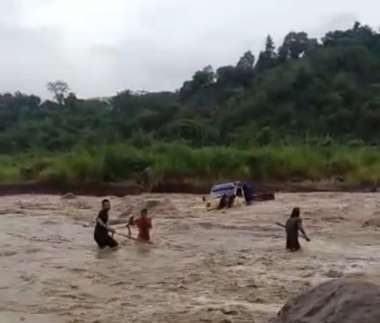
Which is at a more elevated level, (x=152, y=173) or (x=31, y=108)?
(x=31, y=108)

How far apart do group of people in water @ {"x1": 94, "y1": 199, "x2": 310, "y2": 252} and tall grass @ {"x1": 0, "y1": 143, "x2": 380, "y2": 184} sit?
17.9 meters

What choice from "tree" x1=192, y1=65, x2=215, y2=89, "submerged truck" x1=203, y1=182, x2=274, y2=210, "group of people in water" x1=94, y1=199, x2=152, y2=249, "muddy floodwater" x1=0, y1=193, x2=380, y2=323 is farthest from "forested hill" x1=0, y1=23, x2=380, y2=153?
"group of people in water" x1=94, y1=199, x2=152, y2=249

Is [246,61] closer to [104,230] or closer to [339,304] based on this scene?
[104,230]

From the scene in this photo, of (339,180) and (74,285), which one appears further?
(339,180)

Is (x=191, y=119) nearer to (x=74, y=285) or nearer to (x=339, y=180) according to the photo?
(x=339, y=180)

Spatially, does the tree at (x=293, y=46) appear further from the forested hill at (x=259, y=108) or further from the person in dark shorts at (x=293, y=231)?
the person in dark shorts at (x=293, y=231)

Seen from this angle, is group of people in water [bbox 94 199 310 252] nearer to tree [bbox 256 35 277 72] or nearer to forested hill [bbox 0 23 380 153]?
forested hill [bbox 0 23 380 153]

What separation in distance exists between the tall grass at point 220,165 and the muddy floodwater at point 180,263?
979 cm

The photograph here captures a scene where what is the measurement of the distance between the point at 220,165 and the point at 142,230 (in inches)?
746

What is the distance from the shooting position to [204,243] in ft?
59.5

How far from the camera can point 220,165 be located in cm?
3638

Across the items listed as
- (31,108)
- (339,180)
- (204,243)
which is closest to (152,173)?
(339,180)

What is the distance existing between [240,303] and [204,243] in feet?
23.6

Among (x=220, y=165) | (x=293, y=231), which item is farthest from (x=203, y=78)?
(x=293, y=231)
